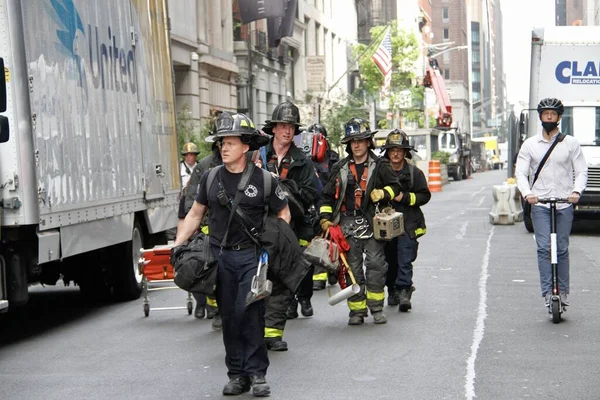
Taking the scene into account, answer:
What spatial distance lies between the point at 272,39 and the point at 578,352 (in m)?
31.1

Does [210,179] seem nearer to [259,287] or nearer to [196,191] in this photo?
[259,287]

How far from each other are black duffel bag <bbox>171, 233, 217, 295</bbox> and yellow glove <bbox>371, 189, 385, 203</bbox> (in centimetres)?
342

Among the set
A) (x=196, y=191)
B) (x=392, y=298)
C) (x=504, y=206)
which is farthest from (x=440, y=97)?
(x=196, y=191)

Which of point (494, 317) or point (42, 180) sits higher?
point (42, 180)

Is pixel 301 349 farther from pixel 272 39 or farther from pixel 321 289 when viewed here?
pixel 272 39

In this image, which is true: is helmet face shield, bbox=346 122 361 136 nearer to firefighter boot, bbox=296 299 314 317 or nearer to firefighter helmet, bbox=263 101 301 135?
firefighter helmet, bbox=263 101 301 135

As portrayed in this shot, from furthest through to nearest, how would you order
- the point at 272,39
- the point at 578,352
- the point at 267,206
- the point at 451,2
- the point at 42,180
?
the point at 451,2
the point at 272,39
the point at 42,180
the point at 578,352
the point at 267,206

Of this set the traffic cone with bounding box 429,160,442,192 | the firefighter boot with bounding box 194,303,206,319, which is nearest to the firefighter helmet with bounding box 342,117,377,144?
the firefighter boot with bounding box 194,303,206,319

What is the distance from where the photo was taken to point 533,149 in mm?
10891

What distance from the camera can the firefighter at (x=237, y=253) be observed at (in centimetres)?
771

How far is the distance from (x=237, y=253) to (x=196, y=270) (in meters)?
0.29

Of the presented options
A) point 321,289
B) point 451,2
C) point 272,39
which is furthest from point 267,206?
point 451,2

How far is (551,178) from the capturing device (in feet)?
35.5

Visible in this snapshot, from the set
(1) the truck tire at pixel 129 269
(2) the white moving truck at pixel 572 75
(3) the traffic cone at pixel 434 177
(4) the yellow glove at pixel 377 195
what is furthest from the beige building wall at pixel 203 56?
(4) the yellow glove at pixel 377 195
